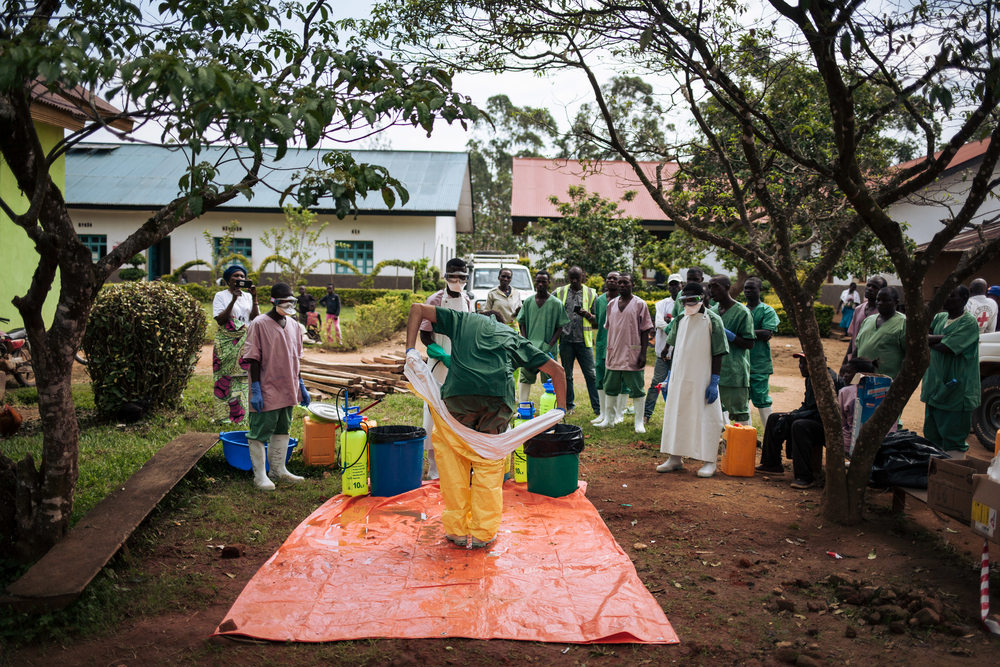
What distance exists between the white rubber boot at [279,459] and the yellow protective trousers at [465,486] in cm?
209

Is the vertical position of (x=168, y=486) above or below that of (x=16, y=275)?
below

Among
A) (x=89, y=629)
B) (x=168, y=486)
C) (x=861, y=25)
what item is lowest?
(x=89, y=629)

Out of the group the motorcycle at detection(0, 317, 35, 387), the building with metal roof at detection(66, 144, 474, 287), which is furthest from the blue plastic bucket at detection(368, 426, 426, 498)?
the building with metal roof at detection(66, 144, 474, 287)

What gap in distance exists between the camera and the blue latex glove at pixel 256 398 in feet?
18.5

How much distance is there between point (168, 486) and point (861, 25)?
5.65 metres

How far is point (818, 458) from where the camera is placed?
20.6ft

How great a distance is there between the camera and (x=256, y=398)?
5.62 metres

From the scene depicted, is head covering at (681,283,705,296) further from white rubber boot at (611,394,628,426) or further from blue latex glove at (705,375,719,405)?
white rubber boot at (611,394,628,426)

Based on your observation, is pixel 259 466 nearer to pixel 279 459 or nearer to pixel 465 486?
pixel 279 459

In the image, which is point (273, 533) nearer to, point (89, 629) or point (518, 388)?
point (89, 629)

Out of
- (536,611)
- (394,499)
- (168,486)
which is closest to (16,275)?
(168,486)

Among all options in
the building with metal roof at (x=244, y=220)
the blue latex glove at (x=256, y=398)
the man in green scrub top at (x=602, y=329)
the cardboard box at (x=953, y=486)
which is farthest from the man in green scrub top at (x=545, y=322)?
the building with metal roof at (x=244, y=220)

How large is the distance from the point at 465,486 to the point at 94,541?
2.26 meters

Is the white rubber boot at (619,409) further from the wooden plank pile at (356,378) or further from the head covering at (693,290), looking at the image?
the wooden plank pile at (356,378)
